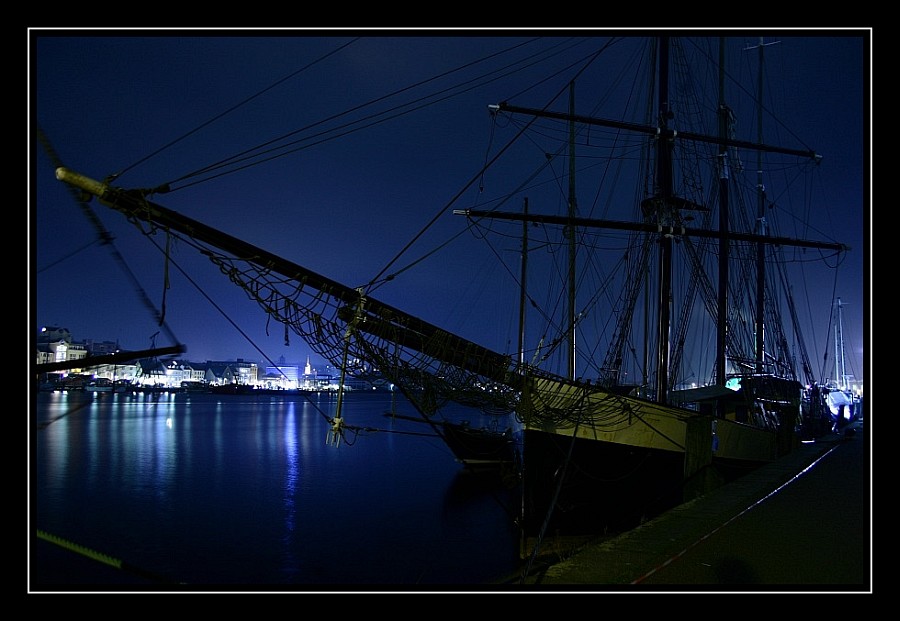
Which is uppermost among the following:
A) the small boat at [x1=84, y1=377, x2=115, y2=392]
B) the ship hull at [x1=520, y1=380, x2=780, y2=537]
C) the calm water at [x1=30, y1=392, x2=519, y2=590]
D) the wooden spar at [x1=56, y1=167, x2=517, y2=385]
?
the wooden spar at [x1=56, y1=167, x2=517, y2=385]

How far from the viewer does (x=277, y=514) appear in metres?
21.8

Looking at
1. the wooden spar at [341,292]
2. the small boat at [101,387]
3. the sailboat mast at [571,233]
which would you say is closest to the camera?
the wooden spar at [341,292]

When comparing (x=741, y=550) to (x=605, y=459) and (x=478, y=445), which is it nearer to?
(x=605, y=459)

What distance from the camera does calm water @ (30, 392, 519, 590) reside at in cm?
1443

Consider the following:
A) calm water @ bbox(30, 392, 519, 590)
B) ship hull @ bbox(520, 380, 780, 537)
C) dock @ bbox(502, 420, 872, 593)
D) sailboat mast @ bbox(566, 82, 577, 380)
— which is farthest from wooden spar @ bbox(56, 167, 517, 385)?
sailboat mast @ bbox(566, 82, 577, 380)

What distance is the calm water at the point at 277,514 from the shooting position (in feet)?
47.3

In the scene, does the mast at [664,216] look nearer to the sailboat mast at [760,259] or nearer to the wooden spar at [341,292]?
the wooden spar at [341,292]

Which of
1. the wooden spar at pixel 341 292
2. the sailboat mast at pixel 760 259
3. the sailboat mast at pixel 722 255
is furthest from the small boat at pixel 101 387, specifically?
the wooden spar at pixel 341 292

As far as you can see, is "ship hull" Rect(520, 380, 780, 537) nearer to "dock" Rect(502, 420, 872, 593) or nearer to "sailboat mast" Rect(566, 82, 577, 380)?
"dock" Rect(502, 420, 872, 593)

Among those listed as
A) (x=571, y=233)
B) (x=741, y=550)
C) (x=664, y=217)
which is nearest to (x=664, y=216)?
(x=664, y=217)

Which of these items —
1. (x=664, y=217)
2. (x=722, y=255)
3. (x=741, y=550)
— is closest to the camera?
(x=741, y=550)

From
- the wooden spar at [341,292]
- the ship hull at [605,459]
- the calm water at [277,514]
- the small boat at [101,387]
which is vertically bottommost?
the small boat at [101,387]

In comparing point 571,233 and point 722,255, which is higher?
point 571,233
